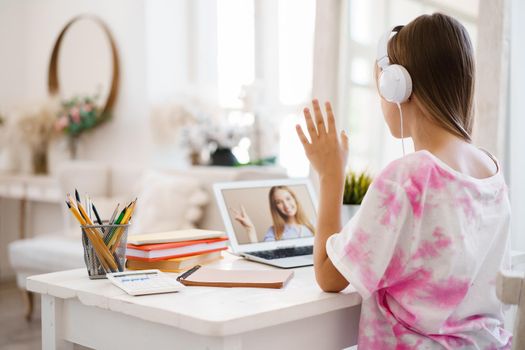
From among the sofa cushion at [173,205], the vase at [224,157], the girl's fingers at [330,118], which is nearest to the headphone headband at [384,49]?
the girl's fingers at [330,118]

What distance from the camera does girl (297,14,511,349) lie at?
1210 millimetres

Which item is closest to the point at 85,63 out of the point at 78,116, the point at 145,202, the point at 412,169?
the point at 78,116

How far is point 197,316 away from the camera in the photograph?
3.66ft

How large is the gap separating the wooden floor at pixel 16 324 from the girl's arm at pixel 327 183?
2373mm

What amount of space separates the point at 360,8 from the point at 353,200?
1000mm

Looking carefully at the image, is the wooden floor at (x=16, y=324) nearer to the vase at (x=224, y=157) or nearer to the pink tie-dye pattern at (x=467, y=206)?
the vase at (x=224, y=157)

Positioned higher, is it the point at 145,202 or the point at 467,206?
the point at 467,206

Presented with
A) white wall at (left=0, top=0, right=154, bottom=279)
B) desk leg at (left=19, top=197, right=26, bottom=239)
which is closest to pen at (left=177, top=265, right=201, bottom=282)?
white wall at (left=0, top=0, right=154, bottom=279)

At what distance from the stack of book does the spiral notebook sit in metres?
0.10

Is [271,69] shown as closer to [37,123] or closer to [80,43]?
[80,43]

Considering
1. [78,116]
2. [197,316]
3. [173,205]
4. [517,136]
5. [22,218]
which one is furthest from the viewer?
[22,218]

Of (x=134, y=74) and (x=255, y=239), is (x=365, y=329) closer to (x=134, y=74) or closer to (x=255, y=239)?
(x=255, y=239)

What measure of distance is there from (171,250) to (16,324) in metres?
2.47

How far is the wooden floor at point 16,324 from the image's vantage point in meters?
3.33
